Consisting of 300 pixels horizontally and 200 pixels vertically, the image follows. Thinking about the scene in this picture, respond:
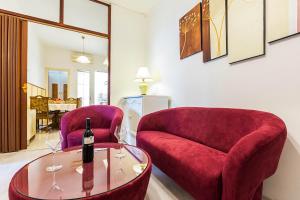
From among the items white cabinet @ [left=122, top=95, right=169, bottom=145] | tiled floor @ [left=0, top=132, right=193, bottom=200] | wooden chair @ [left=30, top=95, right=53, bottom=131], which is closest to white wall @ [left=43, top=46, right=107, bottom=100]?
wooden chair @ [left=30, top=95, right=53, bottom=131]

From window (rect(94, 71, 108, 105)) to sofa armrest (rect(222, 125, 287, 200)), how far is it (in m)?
3.11

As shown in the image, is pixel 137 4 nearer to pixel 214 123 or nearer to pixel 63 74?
pixel 63 74

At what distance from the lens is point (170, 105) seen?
10.1 ft

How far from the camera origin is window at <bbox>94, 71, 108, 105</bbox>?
12.2ft

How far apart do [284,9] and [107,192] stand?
1.89 metres

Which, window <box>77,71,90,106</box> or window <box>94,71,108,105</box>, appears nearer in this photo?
window <box>94,71,108,105</box>

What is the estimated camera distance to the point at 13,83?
2707 mm

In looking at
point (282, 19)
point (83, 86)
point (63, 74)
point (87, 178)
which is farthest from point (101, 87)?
point (282, 19)

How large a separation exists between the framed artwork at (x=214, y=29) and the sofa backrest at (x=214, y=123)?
29.7 inches

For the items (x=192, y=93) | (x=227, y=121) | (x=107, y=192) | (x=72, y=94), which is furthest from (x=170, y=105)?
(x=72, y=94)

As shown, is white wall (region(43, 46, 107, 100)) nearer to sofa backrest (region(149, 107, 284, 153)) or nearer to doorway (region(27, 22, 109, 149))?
doorway (region(27, 22, 109, 149))

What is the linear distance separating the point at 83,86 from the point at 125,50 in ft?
4.58

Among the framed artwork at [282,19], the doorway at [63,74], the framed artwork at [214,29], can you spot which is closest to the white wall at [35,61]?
the doorway at [63,74]

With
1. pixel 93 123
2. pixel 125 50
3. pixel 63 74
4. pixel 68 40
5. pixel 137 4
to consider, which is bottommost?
pixel 93 123
